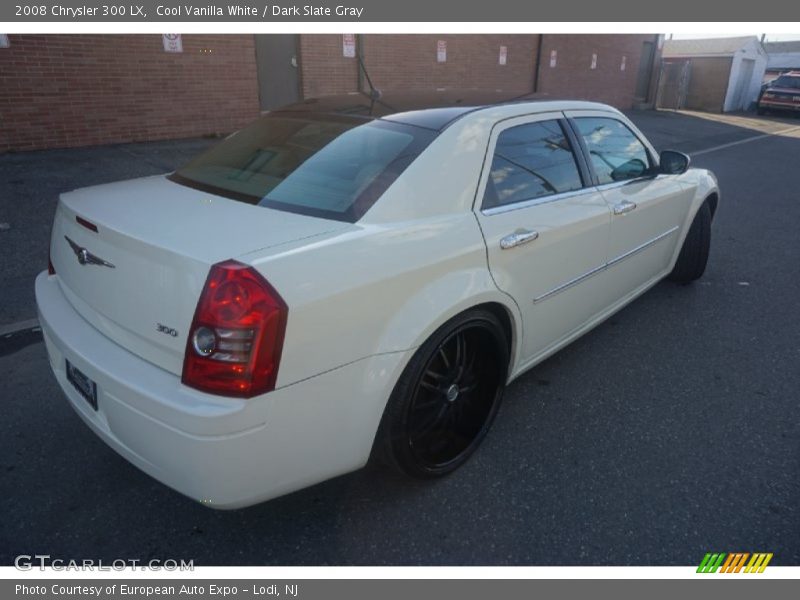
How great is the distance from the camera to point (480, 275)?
2.33 metres

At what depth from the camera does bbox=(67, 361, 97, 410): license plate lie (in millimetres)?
2027

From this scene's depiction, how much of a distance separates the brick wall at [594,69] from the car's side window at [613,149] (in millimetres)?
14507

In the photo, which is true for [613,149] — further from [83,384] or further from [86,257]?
[83,384]

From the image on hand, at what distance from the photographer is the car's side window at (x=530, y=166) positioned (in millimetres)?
2568

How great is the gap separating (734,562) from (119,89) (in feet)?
32.2

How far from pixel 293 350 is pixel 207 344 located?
258 mm

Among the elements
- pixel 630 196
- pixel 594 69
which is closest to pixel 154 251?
pixel 630 196

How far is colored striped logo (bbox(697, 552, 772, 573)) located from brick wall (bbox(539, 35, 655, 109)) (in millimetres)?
16695

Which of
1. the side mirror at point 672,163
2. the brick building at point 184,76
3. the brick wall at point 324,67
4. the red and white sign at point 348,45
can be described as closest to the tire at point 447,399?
the side mirror at point 672,163

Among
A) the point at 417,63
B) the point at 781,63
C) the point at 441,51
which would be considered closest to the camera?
the point at 417,63

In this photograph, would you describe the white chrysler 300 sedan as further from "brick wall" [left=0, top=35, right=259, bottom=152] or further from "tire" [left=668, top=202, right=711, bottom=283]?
"brick wall" [left=0, top=35, right=259, bottom=152]

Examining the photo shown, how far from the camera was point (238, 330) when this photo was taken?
5.56 ft

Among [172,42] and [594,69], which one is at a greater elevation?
[172,42]

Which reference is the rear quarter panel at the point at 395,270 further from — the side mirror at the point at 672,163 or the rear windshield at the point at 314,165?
the side mirror at the point at 672,163
